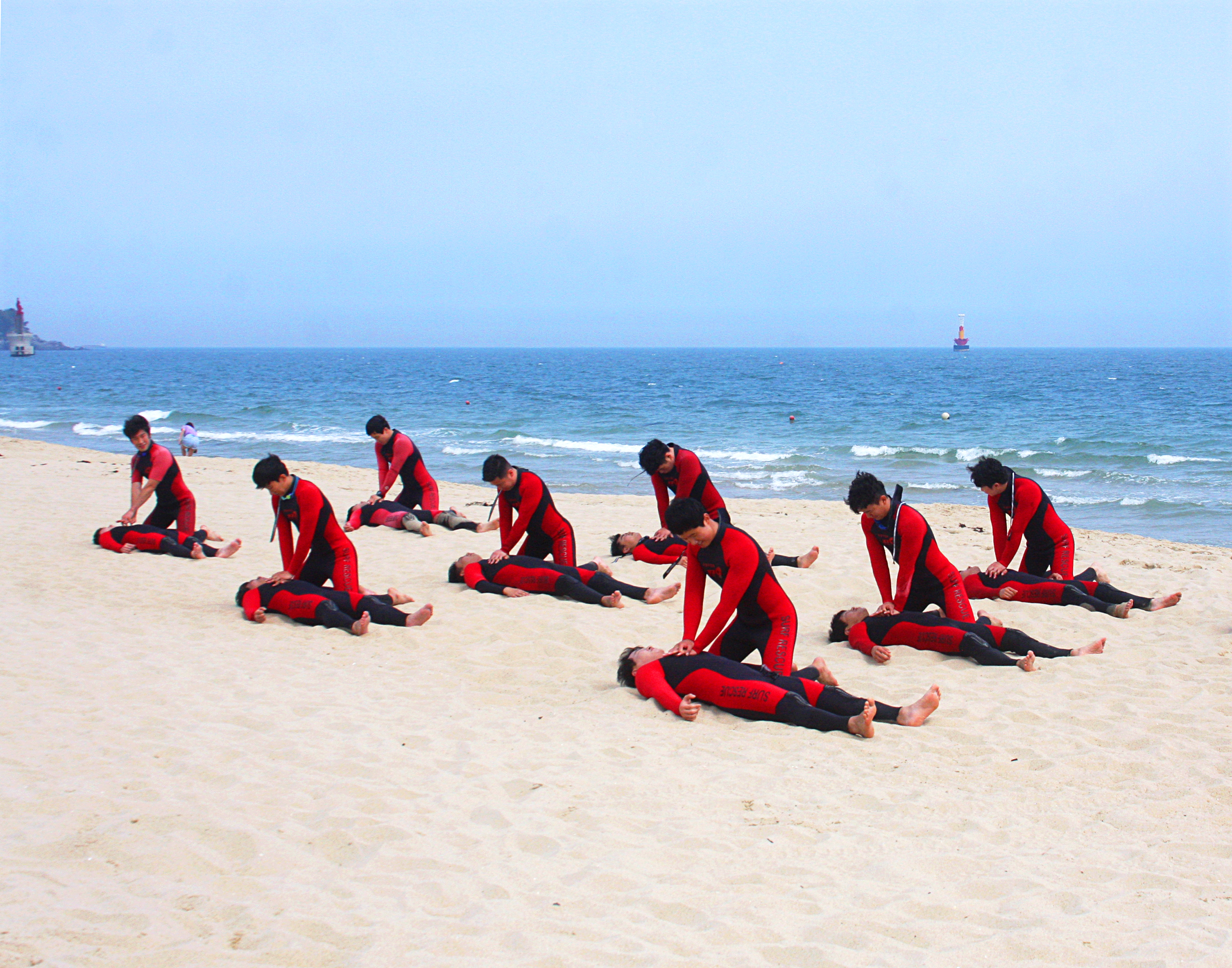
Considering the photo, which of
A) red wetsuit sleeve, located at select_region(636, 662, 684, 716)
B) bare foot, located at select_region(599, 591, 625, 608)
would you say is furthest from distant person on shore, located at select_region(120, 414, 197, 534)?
red wetsuit sleeve, located at select_region(636, 662, 684, 716)

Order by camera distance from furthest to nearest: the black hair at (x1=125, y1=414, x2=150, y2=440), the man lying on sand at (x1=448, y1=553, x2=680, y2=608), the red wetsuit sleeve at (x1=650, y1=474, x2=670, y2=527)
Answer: the black hair at (x1=125, y1=414, x2=150, y2=440)
the red wetsuit sleeve at (x1=650, y1=474, x2=670, y2=527)
the man lying on sand at (x1=448, y1=553, x2=680, y2=608)

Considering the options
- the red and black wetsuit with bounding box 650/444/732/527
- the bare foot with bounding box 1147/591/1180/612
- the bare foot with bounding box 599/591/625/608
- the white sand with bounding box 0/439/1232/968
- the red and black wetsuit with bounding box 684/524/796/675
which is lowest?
the white sand with bounding box 0/439/1232/968

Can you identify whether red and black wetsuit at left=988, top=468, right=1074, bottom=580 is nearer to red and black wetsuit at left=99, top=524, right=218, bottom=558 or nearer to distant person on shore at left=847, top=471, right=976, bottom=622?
distant person on shore at left=847, top=471, right=976, bottom=622

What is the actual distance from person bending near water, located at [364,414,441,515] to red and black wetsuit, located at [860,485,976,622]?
7.20 m

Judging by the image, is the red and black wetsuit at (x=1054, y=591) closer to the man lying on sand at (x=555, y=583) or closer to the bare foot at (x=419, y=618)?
the man lying on sand at (x=555, y=583)

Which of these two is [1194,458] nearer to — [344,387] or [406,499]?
[406,499]

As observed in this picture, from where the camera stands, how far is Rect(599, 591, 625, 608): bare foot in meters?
8.71

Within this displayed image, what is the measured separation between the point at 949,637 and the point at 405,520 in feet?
25.7

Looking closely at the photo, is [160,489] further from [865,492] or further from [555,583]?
[865,492]

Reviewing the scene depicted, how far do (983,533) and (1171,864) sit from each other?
1073cm

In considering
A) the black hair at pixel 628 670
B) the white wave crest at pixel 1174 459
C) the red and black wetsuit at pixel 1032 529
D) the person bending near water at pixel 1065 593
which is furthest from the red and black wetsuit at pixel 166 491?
the white wave crest at pixel 1174 459

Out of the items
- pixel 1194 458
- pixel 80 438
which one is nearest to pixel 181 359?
pixel 80 438

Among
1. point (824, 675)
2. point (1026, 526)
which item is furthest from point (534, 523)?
point (1026, 526)

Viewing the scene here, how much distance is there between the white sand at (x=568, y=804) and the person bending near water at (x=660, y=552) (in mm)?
2094
